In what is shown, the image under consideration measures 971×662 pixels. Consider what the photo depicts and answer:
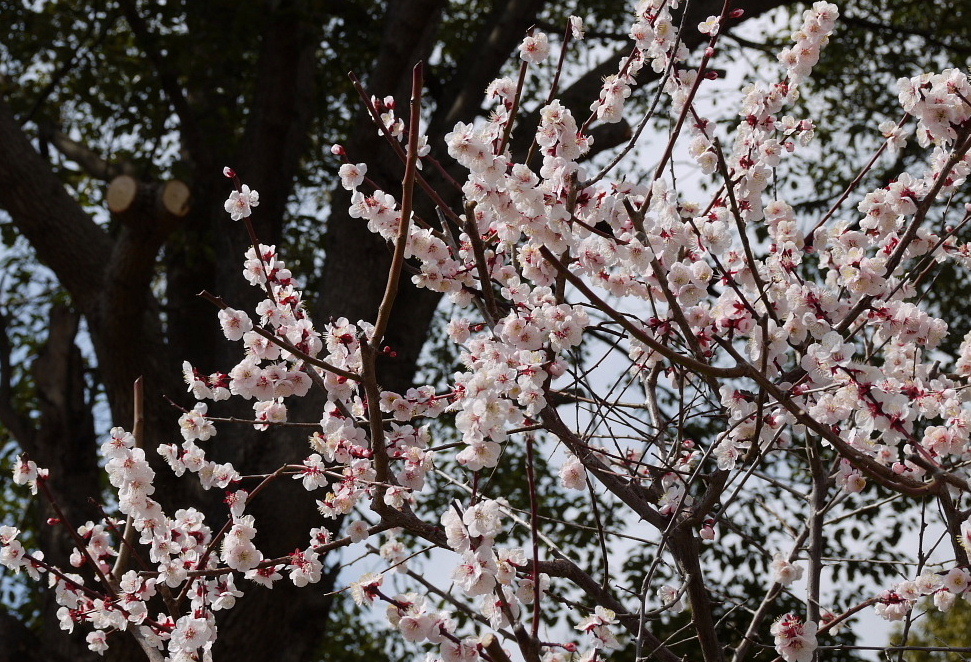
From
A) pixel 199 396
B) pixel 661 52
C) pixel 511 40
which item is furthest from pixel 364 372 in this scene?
pixel 511 40

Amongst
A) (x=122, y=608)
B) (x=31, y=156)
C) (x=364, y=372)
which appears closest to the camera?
(x=364, y=372)

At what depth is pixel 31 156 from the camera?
490 centimetres

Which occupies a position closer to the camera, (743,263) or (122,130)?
(743,263)

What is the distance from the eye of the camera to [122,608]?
2.75 metres

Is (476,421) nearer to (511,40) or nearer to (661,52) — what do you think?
(661,52)

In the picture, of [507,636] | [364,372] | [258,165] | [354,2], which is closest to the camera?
[364,372]

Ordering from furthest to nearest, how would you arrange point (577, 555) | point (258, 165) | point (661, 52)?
1. point (577, 555)
2. point (258, 165)
3. point (661, 52)

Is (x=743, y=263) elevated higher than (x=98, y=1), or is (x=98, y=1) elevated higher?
(x=98, y=1)

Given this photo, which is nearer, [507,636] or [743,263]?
[507,636]

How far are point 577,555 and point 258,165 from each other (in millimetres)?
3297

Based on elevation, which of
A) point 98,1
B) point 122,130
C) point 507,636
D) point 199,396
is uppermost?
point 98,1

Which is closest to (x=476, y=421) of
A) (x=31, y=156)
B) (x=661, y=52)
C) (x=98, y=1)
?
(x=661, y=52)

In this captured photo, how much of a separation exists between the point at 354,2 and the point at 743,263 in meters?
4.73

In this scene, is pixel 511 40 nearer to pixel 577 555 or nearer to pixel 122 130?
pixel 122 130
